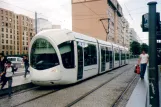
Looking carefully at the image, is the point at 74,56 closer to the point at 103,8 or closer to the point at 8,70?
the point at 8,70

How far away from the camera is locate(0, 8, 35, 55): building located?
82938mm

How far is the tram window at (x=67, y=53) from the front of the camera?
1020cm

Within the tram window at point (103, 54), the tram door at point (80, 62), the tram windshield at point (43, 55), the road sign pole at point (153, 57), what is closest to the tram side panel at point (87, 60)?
the tram door at point (80, 62)

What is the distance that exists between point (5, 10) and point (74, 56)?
80.6m

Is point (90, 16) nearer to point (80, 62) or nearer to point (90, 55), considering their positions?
point (90, 55)

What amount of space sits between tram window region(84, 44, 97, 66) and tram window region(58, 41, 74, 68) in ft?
6.93

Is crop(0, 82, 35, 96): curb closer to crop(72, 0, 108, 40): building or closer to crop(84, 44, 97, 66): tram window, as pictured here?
crop(84, 44, 97, 66): tram window

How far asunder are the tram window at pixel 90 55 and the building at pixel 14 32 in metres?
71.2

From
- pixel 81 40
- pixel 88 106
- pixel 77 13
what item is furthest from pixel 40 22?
pixel 88 106

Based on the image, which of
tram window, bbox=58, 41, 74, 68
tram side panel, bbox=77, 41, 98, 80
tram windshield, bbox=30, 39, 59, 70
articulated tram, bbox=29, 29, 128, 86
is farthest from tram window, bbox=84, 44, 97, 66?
tram windshield, bbox=30, 39, 59, 70

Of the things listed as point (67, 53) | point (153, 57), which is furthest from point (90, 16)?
point (153, 57)

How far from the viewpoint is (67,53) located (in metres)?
10.4

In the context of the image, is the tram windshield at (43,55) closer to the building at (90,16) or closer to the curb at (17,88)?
the curb at (17,88)

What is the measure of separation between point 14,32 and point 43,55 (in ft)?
279
